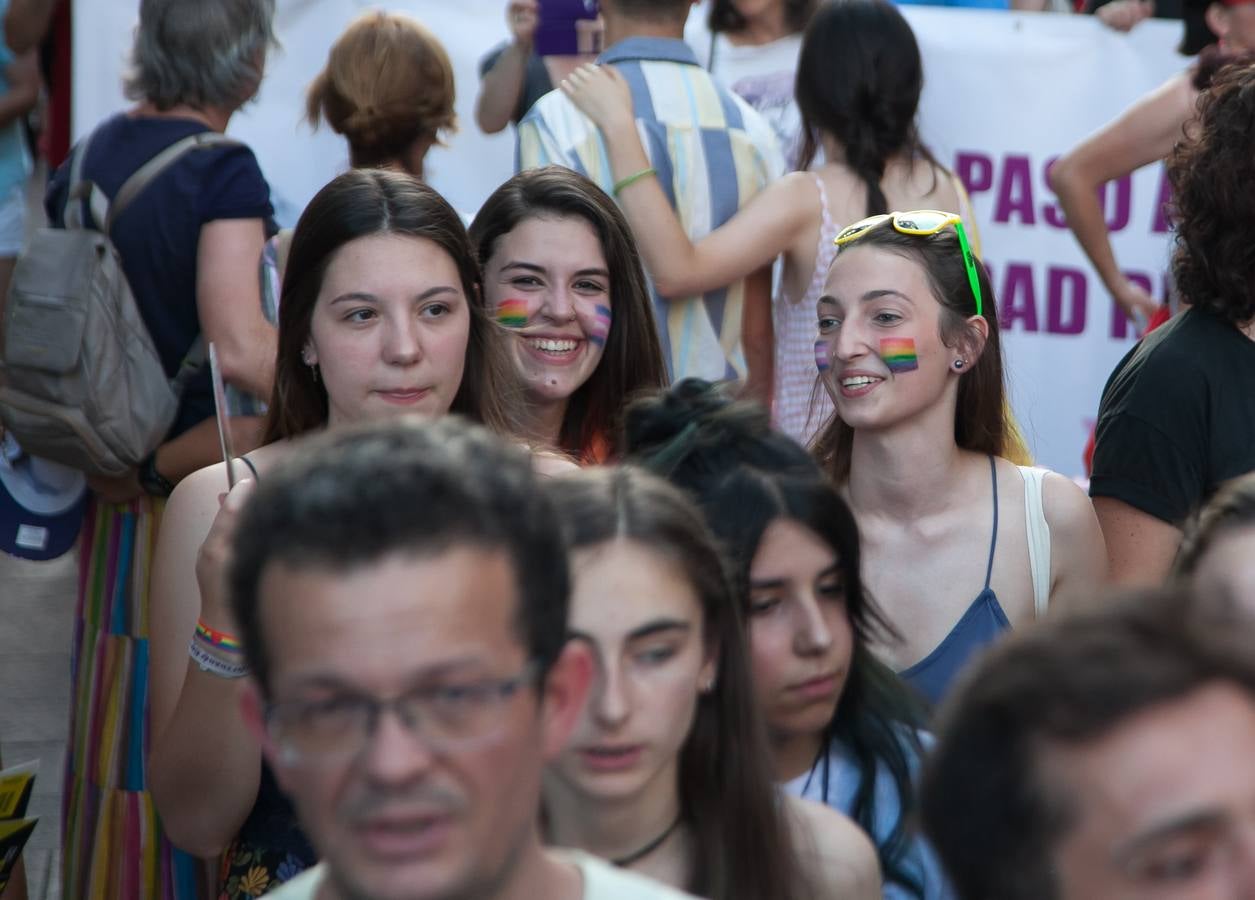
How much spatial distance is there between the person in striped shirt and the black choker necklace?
238 cm

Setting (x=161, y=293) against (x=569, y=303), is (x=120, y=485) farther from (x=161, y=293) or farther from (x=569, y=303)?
(x=569, y=303)

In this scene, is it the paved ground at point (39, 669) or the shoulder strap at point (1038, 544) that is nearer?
the shoulder strap at point (1038, 544)

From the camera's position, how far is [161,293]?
4234 millimetres

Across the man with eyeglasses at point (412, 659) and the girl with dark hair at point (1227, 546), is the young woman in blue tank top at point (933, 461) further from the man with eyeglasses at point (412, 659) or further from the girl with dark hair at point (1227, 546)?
the man with eyeglasses at point (412, 659)

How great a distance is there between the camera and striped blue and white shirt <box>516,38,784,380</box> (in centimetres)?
456

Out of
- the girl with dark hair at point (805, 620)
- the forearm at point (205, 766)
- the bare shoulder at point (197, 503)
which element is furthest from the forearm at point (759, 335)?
the forearm at point (205, 766)

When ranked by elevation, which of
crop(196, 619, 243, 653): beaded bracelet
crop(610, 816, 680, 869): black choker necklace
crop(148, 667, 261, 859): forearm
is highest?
crop(196, 619, 243, 653): beaded bracelet

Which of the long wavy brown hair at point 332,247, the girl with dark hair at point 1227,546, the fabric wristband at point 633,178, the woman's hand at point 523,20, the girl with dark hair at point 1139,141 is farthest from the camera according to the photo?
the woman's hand at point 523,20

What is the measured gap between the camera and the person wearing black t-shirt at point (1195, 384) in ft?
11.2

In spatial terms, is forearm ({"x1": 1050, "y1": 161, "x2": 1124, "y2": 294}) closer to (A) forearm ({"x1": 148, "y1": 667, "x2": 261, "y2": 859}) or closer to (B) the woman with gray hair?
(B) the woman with gray hair

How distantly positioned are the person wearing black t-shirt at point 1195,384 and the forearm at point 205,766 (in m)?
1.73

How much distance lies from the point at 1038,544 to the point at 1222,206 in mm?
758

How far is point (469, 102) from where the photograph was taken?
583 cm

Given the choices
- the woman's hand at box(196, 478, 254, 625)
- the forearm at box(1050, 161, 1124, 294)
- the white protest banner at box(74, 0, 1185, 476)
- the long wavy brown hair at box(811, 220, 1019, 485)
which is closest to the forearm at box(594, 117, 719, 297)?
the long wavy brown hair at box(811, 220, 1019, 485)
